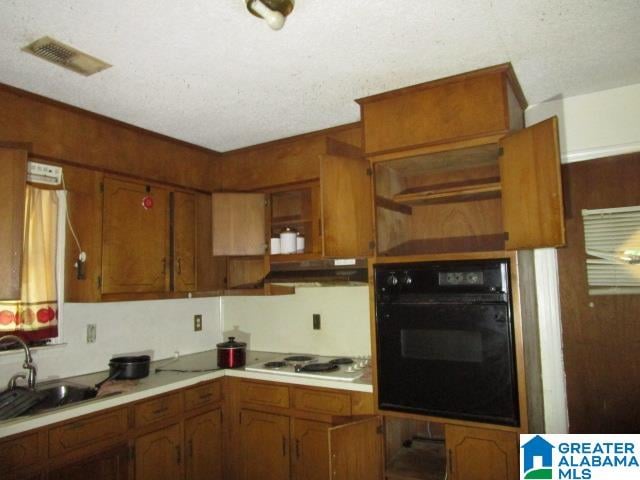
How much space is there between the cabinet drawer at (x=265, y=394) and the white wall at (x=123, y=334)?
2.40 ft

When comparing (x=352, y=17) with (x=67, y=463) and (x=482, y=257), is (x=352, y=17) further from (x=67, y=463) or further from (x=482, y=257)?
(x=67, y=463)

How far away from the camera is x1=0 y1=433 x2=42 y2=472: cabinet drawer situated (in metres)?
1.84

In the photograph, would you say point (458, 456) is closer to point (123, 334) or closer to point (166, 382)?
point (166, 382)

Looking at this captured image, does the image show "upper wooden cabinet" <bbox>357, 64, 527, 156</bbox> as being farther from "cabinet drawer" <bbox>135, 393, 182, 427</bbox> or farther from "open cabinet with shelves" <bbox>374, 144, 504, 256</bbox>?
"cabinet drawer" <bbox>135, 393, 182, 427</bbox>

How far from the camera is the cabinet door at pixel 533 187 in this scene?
70.7 inches

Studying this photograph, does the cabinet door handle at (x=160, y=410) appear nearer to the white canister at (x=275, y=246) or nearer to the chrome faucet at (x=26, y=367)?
the chrome faucet at (x=26, y=367)

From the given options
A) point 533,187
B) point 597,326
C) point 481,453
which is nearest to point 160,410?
point 481,453

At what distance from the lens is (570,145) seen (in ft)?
7.89

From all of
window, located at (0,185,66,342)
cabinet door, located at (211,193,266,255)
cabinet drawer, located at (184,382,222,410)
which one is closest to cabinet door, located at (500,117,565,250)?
cabinet door, located at (211,193,266,255)

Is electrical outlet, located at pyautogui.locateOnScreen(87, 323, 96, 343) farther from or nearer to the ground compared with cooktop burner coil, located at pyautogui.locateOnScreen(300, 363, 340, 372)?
farther from the ground

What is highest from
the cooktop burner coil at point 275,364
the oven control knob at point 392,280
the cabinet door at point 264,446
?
the oven control knob at point 392,280

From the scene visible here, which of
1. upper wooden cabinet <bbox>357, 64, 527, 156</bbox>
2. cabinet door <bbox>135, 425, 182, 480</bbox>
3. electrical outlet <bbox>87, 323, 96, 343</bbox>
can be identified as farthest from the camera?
electrical outlet <bbox>87, 323, 96, 343</bbox>

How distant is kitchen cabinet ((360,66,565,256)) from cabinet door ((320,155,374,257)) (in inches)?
5.9

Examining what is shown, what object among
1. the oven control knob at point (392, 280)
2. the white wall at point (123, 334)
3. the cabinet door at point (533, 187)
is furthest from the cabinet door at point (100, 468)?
the cabinet door at point (533, 187)
